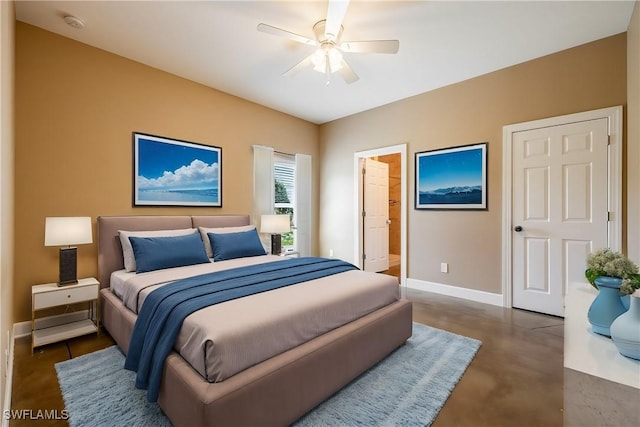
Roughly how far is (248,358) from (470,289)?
3.22 meters

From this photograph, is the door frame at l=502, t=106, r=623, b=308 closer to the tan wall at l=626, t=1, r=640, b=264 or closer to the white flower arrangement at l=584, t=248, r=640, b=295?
the tan wall at l=626, t=1, r=640, b=264

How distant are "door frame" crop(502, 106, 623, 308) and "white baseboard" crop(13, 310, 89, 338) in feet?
15.1

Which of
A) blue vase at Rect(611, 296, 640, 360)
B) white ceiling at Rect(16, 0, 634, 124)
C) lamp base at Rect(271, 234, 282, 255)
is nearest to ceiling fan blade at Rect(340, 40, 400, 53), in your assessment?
white ceiling at Rect(16, 0, 634, 124)

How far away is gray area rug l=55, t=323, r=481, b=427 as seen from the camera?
160cm

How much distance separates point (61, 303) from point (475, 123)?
15.6ft

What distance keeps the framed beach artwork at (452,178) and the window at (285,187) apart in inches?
82.4

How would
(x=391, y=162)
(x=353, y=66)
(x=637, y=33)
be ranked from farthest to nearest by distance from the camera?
(x=391, y=162)
(x=353, y=66)
(x=637, y=33)

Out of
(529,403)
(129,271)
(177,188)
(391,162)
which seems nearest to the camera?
(529,403)

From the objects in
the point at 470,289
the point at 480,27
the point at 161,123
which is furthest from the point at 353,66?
the point at 470,289

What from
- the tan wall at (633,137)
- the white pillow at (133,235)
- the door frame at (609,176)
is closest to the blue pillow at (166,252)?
the white pillow at (133,235)

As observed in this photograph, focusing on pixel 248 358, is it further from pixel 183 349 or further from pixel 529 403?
pixel 529 403

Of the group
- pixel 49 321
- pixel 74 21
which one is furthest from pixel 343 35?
pixel 49 321

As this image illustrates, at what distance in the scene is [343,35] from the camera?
2764 mm

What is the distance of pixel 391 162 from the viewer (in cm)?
702
